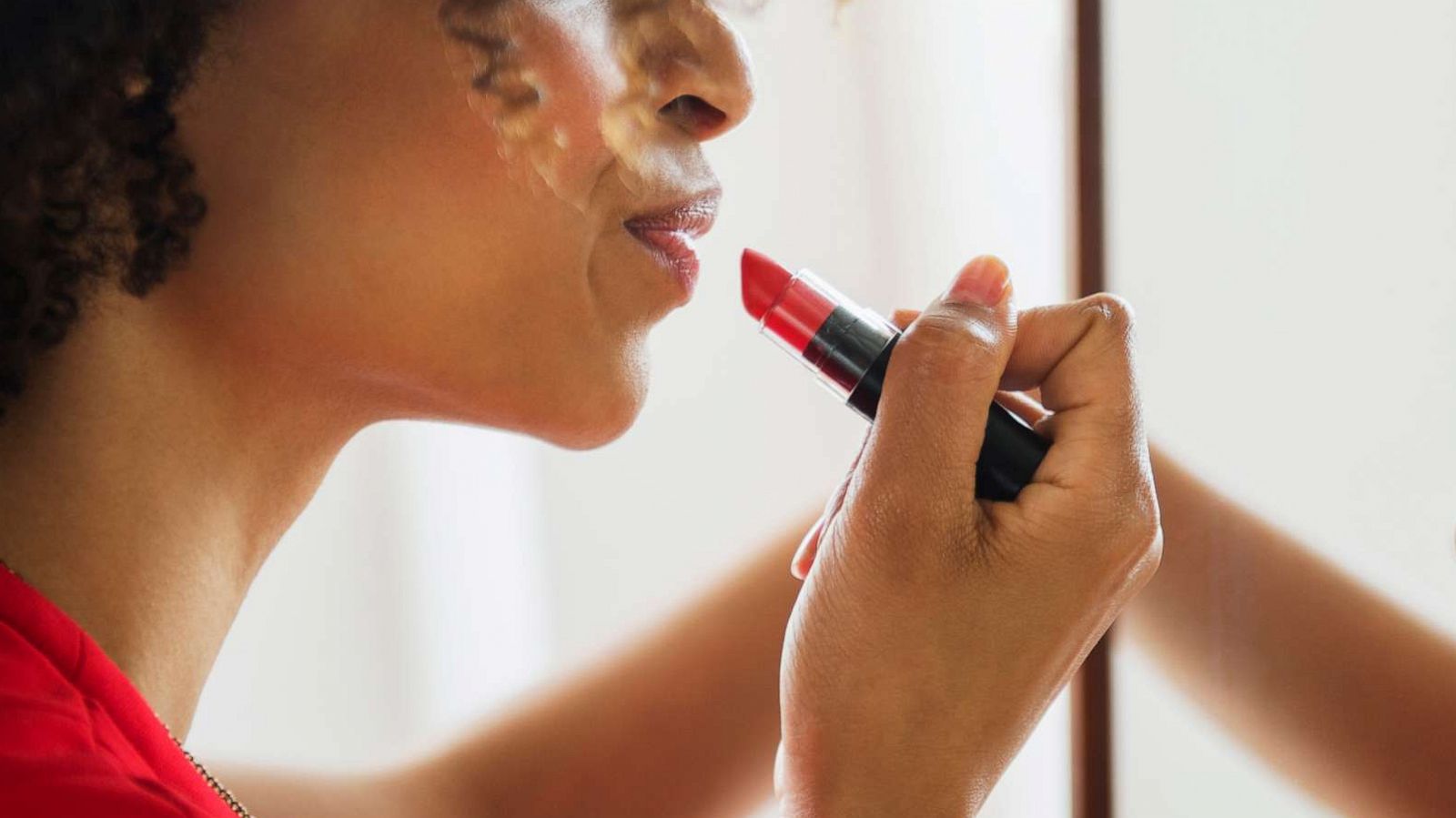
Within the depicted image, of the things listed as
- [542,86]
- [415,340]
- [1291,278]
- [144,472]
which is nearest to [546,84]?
[542,86]

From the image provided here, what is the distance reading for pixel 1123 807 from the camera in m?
0.59

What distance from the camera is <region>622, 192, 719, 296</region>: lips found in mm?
502

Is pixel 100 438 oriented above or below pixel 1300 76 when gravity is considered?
below

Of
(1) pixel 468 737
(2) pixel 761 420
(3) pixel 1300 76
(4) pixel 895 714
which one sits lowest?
(1) pixel 468 737

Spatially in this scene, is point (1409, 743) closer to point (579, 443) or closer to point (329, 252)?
point (579, 443)

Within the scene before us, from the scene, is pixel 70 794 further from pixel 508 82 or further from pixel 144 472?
pixel 508 82

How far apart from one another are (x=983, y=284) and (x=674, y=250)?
0.13 meters

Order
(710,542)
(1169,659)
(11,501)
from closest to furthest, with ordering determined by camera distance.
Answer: (11,501) < (1169,659) < (710,542)

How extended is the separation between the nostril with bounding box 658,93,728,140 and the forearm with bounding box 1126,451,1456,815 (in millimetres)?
267

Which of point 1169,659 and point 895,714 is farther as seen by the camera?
point 1169,659

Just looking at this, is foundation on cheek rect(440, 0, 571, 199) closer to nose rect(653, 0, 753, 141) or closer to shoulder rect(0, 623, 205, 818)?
nose rect(653, 0, 753, 141)

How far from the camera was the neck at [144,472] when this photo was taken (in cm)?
45

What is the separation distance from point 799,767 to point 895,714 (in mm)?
45

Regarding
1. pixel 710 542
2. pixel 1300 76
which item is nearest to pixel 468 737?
pixel 710 542
